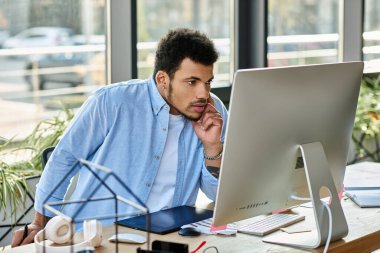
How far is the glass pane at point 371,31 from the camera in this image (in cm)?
575

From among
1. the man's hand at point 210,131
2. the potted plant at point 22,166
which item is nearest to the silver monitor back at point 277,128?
the man's hand at point 210,131

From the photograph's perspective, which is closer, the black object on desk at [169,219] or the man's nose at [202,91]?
the black object on desk at [169,219]

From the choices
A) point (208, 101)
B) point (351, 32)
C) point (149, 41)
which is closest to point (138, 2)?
point (149, 41)

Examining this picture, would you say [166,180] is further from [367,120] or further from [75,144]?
[367,120]

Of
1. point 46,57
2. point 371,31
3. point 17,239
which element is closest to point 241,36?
point 371,31

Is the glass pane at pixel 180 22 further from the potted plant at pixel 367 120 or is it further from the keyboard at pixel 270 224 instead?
the keyboard at pixel 270 224

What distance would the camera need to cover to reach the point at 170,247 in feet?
6.68

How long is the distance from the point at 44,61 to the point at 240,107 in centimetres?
203

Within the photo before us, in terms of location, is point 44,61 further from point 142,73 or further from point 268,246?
point 268,246

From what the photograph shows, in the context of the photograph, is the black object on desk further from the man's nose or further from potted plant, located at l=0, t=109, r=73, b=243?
potted plant, located at l=0, t=109, r=73, b=243

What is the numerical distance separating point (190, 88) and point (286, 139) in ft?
1.84

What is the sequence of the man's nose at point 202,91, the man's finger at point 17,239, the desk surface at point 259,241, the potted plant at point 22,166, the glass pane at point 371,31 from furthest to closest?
1. the glass pane at point 371,31
2. the potted plant at point 22,166
3. the man's nose at point 202,91
4. the man's finger at point 17,239
5. the desk surface at point 259,241

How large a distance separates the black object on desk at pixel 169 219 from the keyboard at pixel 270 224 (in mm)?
165

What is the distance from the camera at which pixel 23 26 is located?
3803 mm
